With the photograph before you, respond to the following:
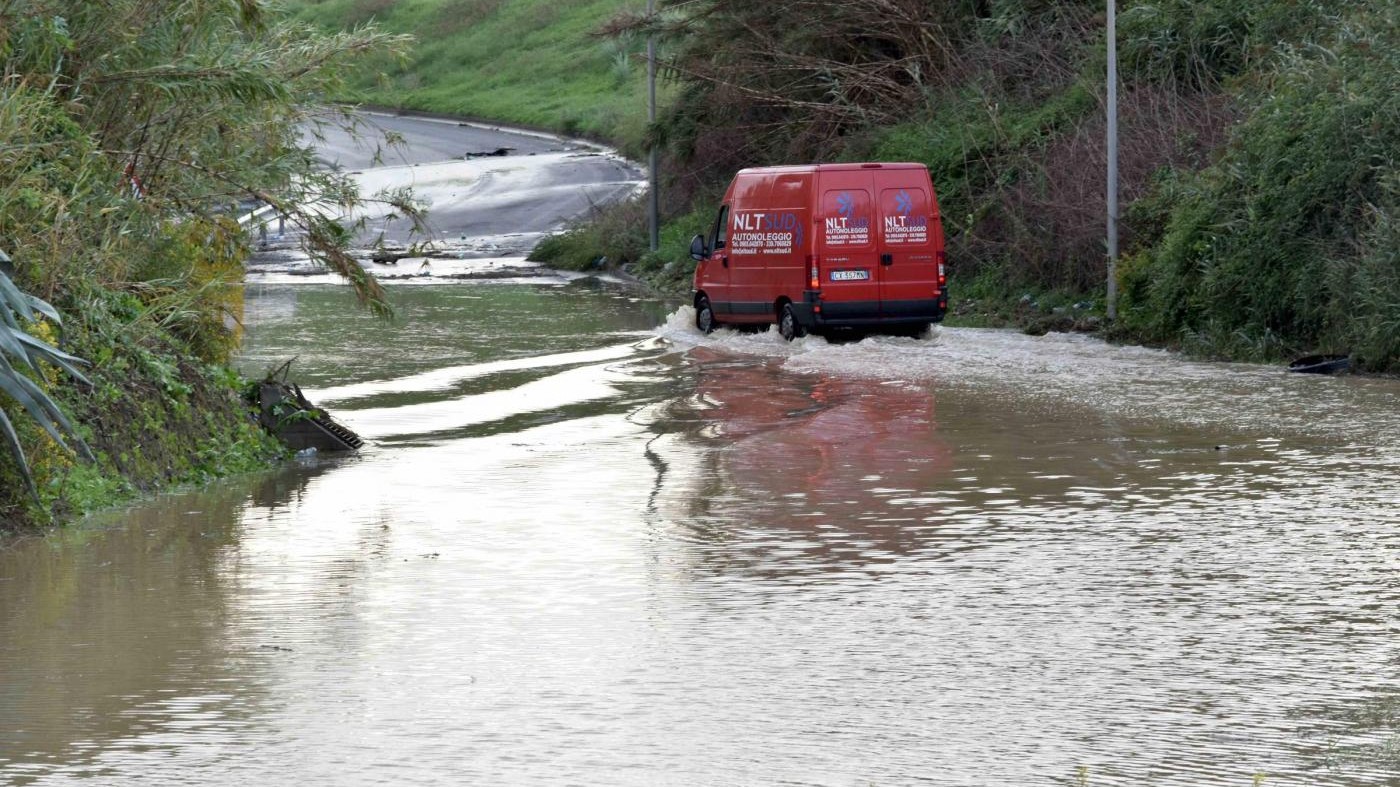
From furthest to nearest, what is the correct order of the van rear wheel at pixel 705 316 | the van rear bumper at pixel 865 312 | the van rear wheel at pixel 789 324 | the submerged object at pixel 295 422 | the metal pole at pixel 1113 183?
1. the van rear wheel at pixel 705 316
2. the van rear wheel at pixel 789 324
3. the metal pole at pixel 1113 183
4. the van rear bumper at pixel 865 312
5. the submerged object at pixel 295 422

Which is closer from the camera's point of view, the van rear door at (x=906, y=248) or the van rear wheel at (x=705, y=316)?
the van rear door at (x=906, y=248)

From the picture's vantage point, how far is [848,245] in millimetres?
23594

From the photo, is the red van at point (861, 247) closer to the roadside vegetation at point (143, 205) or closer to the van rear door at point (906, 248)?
the van rear door at point (906, 248)

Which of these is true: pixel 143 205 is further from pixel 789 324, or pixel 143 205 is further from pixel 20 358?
pixel 789 324

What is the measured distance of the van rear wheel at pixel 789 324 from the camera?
2430cm

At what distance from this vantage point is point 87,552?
439 inches

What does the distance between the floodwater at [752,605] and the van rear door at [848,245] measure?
5.69 meters

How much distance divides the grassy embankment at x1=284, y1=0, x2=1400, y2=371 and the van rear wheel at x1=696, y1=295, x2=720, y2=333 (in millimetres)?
4131

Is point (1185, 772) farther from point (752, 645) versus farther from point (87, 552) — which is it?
point (87, 552)

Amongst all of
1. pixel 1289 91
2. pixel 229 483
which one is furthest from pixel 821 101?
pixel 229 483

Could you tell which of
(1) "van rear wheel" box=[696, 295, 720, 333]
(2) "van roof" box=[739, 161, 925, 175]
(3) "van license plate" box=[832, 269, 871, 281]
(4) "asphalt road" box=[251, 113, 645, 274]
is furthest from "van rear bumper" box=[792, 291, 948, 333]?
(4) "asphalt road" box=[251, 113, 645, 274]

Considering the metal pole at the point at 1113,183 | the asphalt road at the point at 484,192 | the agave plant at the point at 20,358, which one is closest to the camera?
the agave plant at the point at 20,358

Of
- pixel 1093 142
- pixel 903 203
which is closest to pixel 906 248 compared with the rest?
pixel 903 203

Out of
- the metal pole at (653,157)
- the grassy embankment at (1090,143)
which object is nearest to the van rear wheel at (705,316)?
the grassy embankment at (1090,143)
